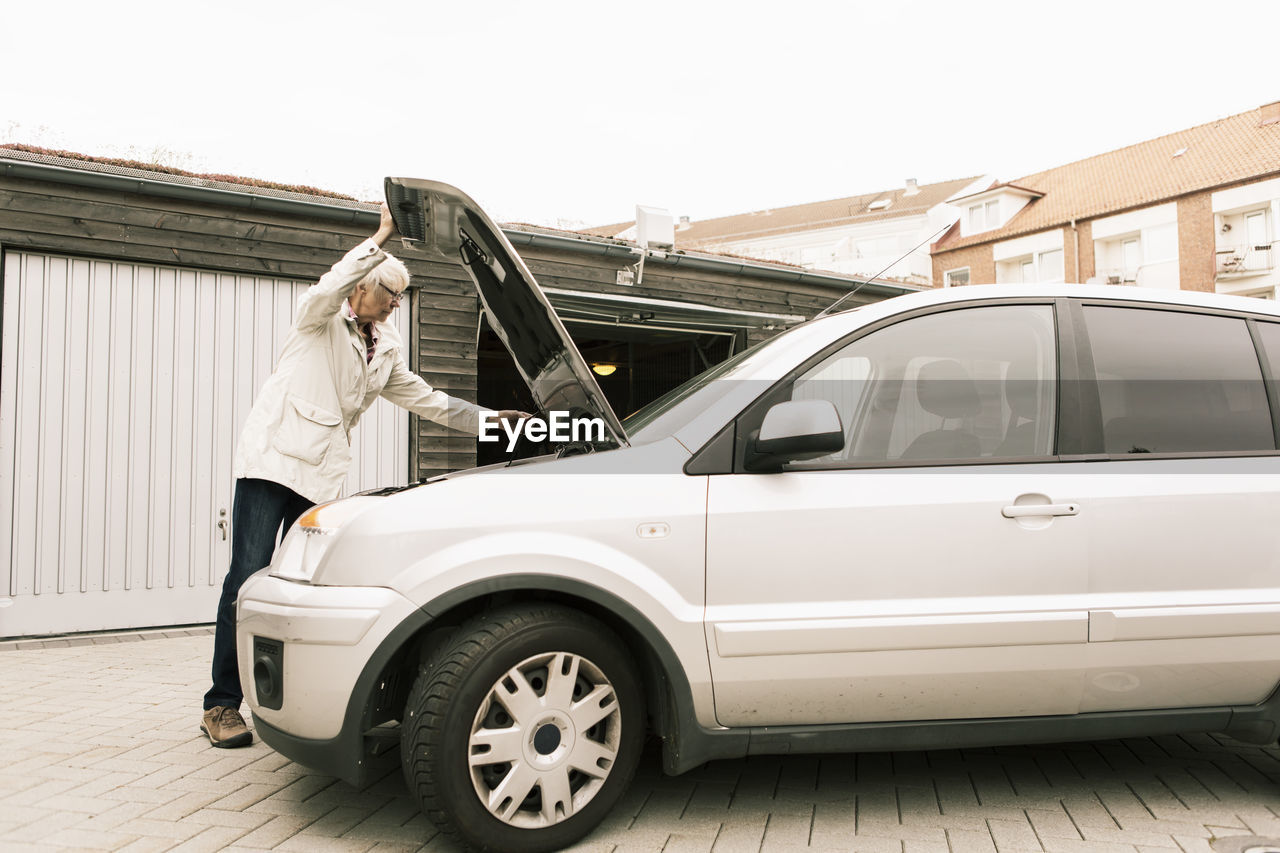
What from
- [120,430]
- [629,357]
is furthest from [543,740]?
[629,357]

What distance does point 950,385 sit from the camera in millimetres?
3119

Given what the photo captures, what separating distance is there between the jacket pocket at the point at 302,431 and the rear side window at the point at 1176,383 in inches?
115

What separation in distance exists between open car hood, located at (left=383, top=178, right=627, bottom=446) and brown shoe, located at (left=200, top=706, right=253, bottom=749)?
1.83 metres

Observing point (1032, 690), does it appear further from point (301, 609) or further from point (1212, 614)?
point (301, 609)

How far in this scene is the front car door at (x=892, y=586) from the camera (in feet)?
8.73

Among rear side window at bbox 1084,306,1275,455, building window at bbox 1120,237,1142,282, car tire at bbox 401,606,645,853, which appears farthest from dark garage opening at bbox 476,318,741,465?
building window at bbox 1120,237,1142,282

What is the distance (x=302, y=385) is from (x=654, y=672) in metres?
1.96

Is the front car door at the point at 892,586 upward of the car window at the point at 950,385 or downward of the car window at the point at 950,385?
downward

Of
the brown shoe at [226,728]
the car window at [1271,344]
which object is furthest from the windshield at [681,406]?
the brown shoe at [226,728]

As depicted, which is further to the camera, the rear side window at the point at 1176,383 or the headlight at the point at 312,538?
the rear side window at the point at 1176,383

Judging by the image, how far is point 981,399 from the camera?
308 cm

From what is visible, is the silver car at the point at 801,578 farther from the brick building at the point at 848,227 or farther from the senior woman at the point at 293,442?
the brick building at the point at 848,227

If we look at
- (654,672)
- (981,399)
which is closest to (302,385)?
(654,672)

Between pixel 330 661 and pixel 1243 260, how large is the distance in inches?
1387
